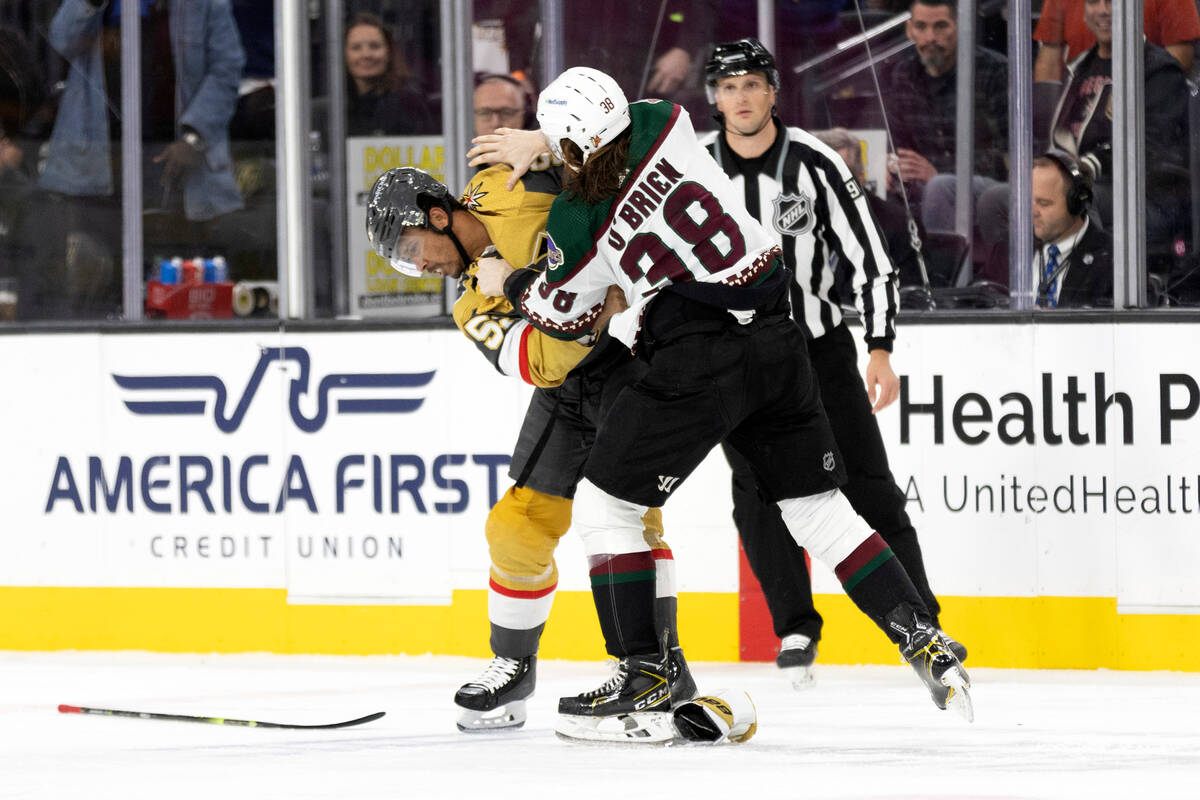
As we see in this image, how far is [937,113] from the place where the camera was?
190 inches

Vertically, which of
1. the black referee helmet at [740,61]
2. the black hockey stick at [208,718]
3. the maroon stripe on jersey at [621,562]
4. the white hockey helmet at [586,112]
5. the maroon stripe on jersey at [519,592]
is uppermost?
the black referee helmet at [740,61]

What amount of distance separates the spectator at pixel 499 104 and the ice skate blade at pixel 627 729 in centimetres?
212

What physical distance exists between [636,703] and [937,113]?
2.17m

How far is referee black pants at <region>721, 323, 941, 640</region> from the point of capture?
407 centimetres

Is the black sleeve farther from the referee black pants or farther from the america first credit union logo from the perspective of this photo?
the america first credit union logo

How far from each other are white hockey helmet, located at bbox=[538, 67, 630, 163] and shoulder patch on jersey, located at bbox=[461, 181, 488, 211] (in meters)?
0.29

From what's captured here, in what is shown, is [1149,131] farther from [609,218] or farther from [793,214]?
[609,218]

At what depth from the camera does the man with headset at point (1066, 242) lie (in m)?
4.63

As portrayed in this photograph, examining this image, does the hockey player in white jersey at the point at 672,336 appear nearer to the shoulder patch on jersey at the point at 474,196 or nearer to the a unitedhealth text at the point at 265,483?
the shoulder patch on jersey at the point at 474,196

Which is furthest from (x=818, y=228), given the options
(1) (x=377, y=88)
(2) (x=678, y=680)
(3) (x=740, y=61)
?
(1) (x=377, y=88)

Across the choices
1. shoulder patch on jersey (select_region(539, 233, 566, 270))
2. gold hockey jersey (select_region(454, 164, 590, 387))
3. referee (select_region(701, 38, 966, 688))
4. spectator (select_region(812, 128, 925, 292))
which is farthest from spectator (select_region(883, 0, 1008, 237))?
shoulder patch on jersey (select_region(539, 233, 566, 270))

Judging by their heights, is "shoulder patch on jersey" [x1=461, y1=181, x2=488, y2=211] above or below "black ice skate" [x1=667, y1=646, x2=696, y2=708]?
above

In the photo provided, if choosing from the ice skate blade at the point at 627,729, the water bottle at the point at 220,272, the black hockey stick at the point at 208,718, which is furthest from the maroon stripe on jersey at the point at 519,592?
the water bottle at the point at 220,272

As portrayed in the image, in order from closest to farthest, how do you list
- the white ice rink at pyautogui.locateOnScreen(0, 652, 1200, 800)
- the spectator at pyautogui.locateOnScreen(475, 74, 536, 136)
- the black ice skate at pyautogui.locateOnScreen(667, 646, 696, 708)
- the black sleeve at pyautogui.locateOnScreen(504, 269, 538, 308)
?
1. the white ice rink at pyautogui.locateOnScreen(0, 652, 1200, 800)
2. the black sleeve at pyautogui.locateOnScreen(504, 269, 538, 308)
3. the black ice skate at pyautogui.locateOnScreen(667, 646, 696, 708)
4. the spectator at pyautogui.locateOnScreen(475, 74, 536, 136)
